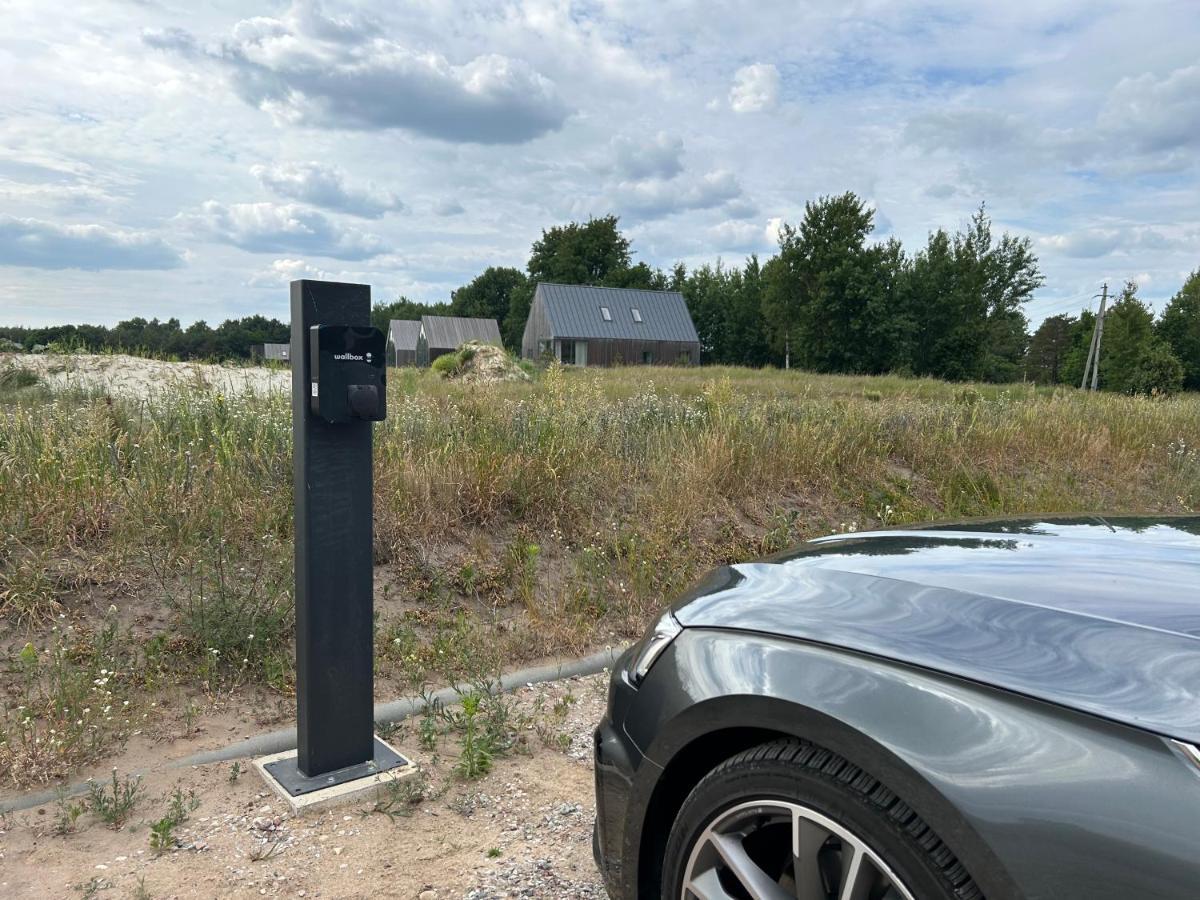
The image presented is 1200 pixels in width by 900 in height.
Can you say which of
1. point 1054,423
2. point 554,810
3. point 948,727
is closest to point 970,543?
point 948,727

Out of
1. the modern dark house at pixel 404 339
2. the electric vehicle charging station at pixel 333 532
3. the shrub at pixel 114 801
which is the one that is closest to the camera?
A: the shrub at pixel 114 801

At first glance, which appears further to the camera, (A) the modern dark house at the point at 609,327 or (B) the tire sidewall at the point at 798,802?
(A) the modern dark house at the point at 609,327

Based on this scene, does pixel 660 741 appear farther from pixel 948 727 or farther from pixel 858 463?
pixel 858 463

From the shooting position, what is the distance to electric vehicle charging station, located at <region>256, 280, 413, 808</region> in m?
3.14

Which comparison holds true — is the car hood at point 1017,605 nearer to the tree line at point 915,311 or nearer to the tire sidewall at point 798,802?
the tire sidewall at point 798,802

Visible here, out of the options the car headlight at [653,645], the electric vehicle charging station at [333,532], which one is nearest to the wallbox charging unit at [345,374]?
the electric vehicle charging station at [333,532]

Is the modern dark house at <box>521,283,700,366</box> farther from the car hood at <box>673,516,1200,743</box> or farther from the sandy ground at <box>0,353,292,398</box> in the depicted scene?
the car hood at <box>673,516,1200,743</box>

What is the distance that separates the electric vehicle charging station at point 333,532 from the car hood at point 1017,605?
152cm

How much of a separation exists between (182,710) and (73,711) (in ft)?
1.50

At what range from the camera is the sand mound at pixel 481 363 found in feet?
70.6

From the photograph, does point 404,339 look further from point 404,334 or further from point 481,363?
point 481,363

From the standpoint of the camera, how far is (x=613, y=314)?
58.1 m

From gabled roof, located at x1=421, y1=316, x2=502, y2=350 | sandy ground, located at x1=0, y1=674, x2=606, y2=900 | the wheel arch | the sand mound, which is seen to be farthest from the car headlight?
gabled roof, located at x1=421, y1=316, x2=502, y2=350

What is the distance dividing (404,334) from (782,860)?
90173 mm
